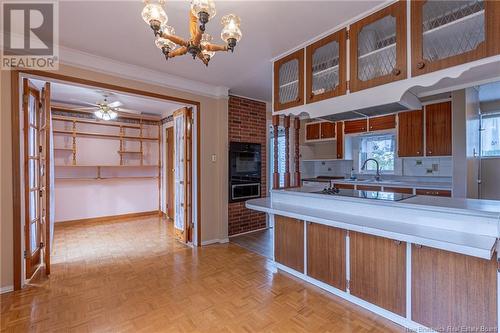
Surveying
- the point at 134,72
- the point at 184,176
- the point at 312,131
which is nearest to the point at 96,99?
the point at 134,72

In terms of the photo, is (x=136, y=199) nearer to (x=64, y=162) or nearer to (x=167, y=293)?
(x=64, y=162)

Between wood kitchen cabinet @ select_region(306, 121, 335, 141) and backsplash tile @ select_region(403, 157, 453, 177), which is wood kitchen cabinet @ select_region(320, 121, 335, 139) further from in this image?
backsplash tile @ select_region(403, 157, 453, 177)

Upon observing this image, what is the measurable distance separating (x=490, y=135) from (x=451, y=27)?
406 centimetres

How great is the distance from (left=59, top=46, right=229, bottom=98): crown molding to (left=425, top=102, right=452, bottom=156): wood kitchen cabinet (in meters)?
3.39

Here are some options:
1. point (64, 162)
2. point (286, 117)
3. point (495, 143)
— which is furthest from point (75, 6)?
point (495, 143)

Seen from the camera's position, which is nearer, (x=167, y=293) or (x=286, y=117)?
(x=167, y=293)

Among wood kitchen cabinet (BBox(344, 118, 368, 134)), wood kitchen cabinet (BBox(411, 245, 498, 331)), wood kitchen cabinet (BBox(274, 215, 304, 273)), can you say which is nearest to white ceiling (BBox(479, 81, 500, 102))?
wood kitchen cabinet (BBox(344, 118, 368, 134))

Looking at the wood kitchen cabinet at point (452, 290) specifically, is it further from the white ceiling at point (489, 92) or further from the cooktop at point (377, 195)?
the white ceiling at point (489, 92)

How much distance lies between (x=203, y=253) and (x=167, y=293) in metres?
1.11

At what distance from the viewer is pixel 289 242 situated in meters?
2.73

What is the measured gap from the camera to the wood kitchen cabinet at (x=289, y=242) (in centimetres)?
261

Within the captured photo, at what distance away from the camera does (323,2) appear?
1.88 meters

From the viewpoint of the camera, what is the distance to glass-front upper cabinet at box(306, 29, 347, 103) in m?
2.22

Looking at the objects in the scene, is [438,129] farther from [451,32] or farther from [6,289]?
[6,289]
